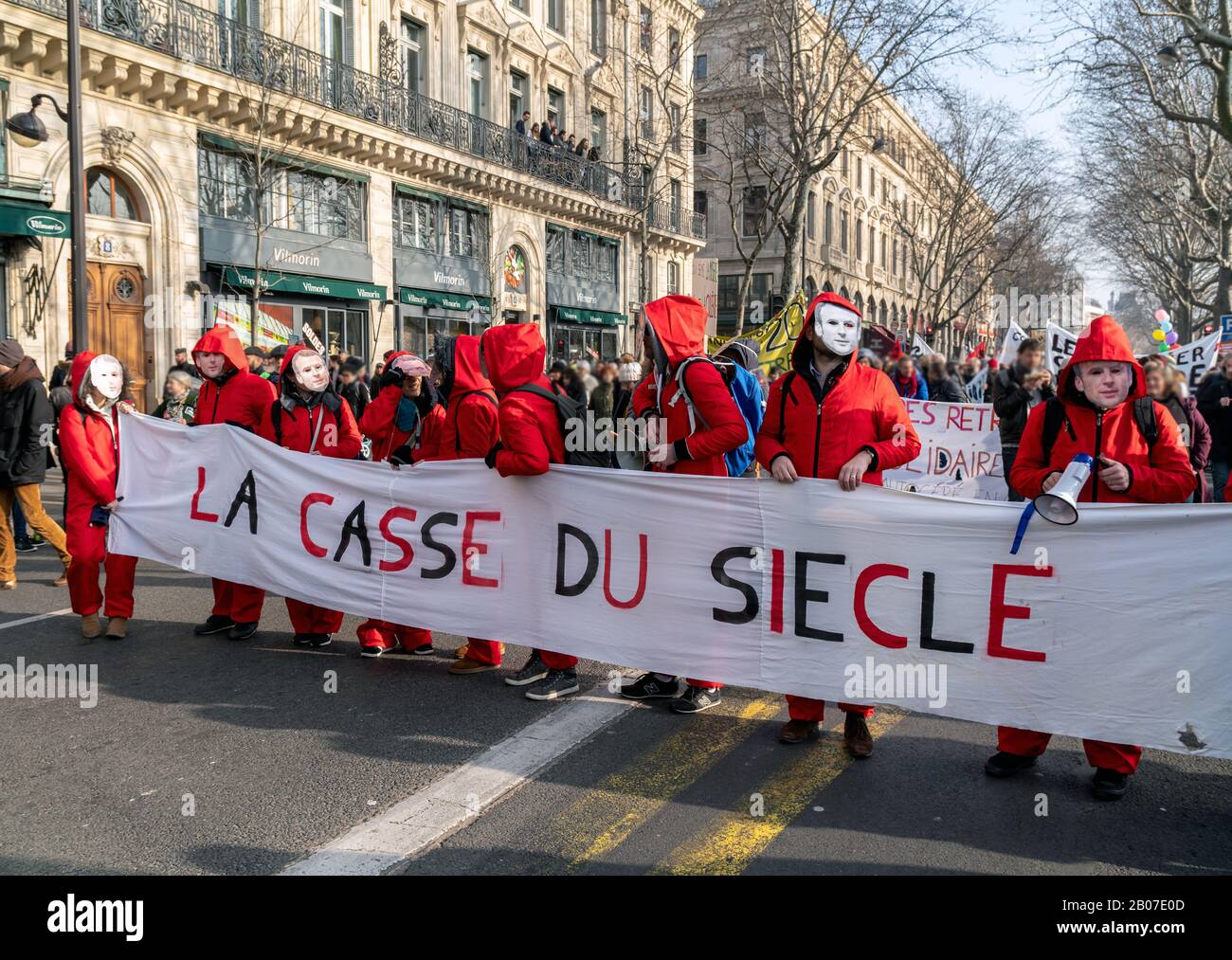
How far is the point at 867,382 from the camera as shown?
4578 millimetres

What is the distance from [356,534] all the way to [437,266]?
71.9 ft

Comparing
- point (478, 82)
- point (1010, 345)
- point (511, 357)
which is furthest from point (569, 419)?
point (478, 82)

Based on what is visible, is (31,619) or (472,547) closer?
(472,547)

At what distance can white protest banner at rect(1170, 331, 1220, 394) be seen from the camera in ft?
44.4

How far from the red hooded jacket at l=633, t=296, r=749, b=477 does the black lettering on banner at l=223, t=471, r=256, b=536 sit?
2804 mm

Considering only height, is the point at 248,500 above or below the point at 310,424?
below

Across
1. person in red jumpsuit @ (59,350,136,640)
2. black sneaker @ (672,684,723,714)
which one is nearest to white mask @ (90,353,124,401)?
person in red jumpsuit @ (59,350,136,640)

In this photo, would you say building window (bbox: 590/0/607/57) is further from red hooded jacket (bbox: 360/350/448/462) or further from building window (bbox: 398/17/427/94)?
red hooded jacket (bbox: 360/350/448/462)

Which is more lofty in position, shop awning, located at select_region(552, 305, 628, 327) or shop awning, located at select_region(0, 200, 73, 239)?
shop awning, located at select_region(552, 305, 628, 327)

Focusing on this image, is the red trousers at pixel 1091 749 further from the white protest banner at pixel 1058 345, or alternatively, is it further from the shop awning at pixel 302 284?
the shop awning at pixel 302 284

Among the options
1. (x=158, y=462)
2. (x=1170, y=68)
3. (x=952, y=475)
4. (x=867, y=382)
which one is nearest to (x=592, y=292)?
(x=1170, y=68)

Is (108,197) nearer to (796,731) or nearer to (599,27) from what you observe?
(796,731)

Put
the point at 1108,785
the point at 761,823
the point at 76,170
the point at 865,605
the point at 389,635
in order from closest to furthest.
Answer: the point at 761,823
the point at 1108,785
the point at 865,605
the point at 389,635
the point at 76,170

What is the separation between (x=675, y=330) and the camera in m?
5.09
